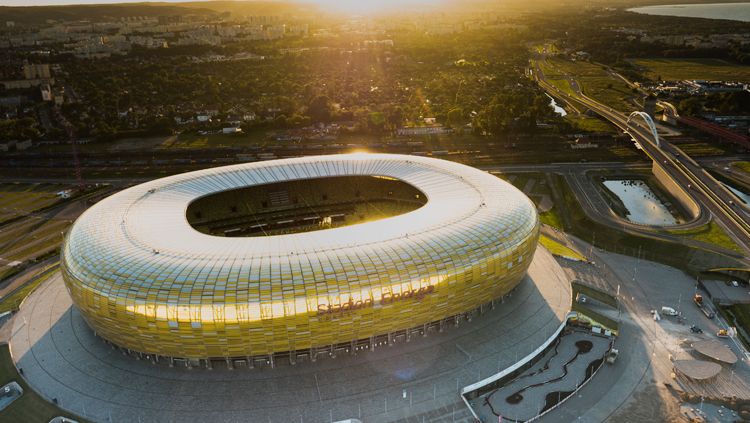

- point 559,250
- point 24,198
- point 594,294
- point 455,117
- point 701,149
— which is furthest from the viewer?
point 455,117

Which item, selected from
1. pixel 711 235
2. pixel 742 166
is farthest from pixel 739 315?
pixel 742 166

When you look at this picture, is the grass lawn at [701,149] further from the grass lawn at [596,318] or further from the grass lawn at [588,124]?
the grass lawn at [596,318]

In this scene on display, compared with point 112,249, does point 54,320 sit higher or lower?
lower

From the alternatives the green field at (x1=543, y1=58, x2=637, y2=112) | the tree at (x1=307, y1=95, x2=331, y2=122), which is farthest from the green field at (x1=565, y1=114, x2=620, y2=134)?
the tree at (x1=307, y1=95, x2=331, y2=122)

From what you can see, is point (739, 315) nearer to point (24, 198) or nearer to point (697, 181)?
point (697, 181)

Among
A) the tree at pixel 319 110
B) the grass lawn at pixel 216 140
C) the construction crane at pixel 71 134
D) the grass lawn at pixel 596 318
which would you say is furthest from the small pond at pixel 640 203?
the construction crane at pixel 71 134

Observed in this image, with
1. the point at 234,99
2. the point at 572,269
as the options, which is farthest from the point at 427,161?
the point at 234,99

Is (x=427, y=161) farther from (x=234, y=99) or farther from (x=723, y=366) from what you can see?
(x=234, y=99)
